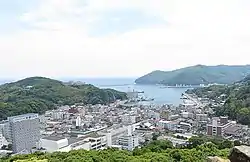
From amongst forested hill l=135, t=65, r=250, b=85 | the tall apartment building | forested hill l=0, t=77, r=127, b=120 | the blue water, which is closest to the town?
the tall apartment building

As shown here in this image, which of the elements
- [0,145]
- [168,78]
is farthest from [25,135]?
[168,78]

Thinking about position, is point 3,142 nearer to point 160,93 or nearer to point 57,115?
point 57,115

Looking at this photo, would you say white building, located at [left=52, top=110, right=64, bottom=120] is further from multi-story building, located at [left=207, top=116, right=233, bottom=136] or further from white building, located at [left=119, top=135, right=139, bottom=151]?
multi-story building, located at [left=207, top=116, right=233, bottom=136]

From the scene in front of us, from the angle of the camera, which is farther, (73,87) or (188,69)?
(188,69)

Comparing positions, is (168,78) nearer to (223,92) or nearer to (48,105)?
(223,92)

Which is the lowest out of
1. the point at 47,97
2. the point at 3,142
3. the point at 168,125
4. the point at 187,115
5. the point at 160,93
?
the point at 3,142

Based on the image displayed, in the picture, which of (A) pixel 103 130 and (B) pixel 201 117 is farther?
(B) pixel 201 117

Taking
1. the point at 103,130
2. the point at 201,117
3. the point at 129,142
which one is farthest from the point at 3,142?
the point at 201,117
